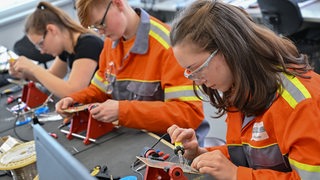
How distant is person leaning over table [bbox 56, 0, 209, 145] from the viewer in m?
1.52

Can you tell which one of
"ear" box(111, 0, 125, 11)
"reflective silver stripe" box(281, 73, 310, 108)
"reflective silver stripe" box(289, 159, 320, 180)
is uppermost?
"ear" box(111, 0, 125, 11)

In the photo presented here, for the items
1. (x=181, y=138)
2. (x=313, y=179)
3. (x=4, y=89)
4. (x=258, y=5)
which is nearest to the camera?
(x=313, y=179)

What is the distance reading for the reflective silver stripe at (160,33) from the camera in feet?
5.28

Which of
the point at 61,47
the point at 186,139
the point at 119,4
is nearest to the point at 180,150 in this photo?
the point at 186,139

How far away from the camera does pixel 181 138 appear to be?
3.94 ft

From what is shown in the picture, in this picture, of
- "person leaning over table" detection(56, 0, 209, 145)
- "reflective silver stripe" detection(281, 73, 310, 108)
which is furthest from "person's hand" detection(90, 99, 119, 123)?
"reflective silver stripe" detection(281, 73, 310, 108)

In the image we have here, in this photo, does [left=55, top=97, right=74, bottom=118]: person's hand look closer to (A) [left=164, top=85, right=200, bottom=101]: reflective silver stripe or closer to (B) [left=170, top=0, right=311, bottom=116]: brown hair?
(A) [left=164, top=85, right=200, bottom=101]: reflective silver stripe

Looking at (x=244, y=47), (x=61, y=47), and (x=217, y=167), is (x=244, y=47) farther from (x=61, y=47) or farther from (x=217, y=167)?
(x=61, y=47)

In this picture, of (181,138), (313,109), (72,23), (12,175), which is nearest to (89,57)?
(72,23)

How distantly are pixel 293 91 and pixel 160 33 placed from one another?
29.8 inches

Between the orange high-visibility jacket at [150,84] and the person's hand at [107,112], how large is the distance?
2cm

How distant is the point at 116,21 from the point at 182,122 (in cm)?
51

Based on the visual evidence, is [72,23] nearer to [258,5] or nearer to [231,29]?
[231,29]

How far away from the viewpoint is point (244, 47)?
1.02 meters
